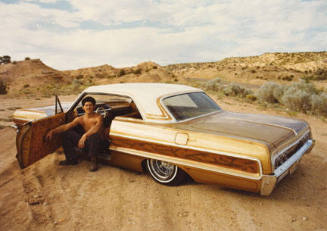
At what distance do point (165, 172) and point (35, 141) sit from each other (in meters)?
1.96

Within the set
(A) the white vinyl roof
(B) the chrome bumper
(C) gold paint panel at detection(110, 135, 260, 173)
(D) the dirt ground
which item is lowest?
(D) the dirt ground

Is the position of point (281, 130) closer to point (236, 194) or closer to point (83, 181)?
point (236, 194)

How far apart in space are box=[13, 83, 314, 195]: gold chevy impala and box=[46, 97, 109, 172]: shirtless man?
0.51 ft

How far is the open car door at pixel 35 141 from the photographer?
3638 millimetres

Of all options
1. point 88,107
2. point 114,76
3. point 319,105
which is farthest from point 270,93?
point 114,76

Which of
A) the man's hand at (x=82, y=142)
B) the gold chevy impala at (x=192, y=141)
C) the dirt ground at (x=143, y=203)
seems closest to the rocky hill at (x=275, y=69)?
the gold chevy impala at (x=192, y=141)

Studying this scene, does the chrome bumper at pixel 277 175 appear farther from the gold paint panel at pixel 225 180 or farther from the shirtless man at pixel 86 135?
the shirtless man at pixel 86 135

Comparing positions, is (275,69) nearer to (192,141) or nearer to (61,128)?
(61,128)

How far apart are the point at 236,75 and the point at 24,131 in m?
40.2

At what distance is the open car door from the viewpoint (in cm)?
364

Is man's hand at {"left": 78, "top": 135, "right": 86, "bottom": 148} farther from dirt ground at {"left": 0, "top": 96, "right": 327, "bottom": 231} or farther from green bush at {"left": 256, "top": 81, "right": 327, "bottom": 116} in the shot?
green bush at {"left": 256, "top": 81, "right": 327, "bottom": 116}

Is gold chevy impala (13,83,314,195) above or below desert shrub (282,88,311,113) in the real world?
above

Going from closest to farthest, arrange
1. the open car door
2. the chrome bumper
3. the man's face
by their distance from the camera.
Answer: the chrome bumper < the open car door < the man's face

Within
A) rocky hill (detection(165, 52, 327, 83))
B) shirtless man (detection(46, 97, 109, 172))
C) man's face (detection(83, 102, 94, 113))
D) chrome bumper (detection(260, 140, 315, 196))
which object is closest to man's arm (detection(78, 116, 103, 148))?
shirtless man (detection(46, 97, 109, 172))
